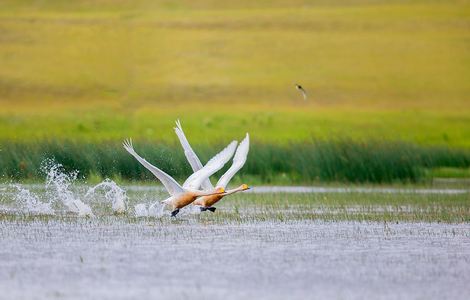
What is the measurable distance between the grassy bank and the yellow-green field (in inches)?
689

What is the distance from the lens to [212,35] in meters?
73.6

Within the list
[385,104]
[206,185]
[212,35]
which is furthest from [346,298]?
[212,35]

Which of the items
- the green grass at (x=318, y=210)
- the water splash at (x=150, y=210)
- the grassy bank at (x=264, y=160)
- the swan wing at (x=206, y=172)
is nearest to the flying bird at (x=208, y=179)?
the swan wing at (x=206, y=172)

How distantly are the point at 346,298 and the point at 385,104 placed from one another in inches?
1893

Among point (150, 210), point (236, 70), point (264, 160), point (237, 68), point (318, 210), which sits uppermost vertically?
point (237, 68)

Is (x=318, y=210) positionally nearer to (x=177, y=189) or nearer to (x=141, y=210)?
(x=141, y=210)

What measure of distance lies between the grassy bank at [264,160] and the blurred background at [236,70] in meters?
12.3

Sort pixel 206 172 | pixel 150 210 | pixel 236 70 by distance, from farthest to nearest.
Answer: pixel 236 70
pixel 150 210
pixel 206 172

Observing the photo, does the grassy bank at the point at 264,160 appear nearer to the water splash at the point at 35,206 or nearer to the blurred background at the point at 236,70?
the water splash at the point at 35,206

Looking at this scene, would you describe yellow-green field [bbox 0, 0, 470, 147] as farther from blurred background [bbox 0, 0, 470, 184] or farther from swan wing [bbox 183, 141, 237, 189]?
swan wing [bbox 183, 141, 237, 189]

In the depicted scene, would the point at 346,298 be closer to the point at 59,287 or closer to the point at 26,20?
the point at 59,287

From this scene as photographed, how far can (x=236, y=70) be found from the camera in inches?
2699

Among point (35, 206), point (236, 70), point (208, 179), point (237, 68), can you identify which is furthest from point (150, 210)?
point (237, 68)

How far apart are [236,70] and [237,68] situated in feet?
1.29
